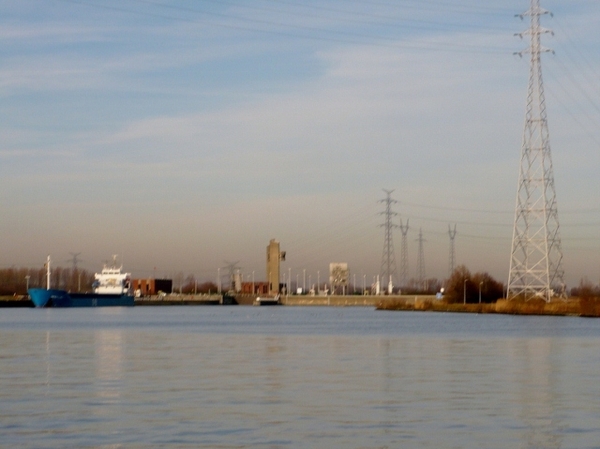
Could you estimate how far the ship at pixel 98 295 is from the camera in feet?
512

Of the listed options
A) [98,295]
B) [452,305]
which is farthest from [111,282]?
[452,305]

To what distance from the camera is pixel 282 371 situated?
28188 millimetres

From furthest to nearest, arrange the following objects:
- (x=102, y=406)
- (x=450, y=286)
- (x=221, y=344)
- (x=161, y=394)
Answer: (x=450, y=286) → (x=221, y=344) → (x=161, y=394) → (x=102, y=406)

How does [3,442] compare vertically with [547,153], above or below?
below

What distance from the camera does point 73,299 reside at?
6344 inches

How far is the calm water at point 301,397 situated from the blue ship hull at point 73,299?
12050 centimetres

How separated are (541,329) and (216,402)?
→ 132ft

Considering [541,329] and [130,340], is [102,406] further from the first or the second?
[541,329]

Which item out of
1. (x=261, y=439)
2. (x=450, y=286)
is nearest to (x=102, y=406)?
(x=261, y=439)

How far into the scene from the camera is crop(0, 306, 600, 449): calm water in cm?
1603

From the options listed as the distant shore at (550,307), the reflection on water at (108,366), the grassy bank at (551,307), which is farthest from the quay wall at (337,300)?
the reflection on water at (108,366)

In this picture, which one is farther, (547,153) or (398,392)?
(547,153)

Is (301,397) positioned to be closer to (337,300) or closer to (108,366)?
(108,366)

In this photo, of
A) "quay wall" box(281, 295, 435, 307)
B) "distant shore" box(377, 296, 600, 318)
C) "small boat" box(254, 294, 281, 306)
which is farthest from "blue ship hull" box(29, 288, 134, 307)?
"distant shore" box(377, 296, 600, 318)
